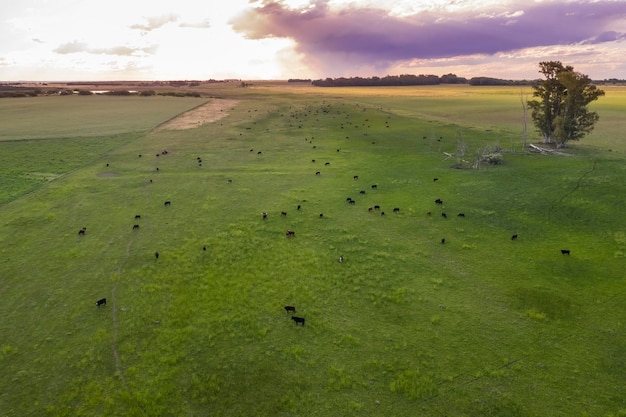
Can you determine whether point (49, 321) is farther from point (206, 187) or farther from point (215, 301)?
point (206, 187)

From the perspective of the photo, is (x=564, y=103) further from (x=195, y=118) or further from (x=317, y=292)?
(x=195, y=118)

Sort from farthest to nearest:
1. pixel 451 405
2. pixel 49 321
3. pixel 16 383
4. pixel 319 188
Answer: pixel 319 188, pixel 49 321, pixel 16 383, pixel 451 405

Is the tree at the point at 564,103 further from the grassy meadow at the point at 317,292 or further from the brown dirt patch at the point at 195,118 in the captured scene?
the brown dirt patch at the point at 195,118

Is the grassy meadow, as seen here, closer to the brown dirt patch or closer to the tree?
the tree

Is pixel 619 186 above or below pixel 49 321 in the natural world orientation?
above

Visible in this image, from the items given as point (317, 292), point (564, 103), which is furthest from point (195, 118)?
point (317, 292)

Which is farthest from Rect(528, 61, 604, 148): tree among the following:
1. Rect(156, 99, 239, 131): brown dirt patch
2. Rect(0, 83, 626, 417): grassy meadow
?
Rect(156, 99, 239, 131): brown dirt patch

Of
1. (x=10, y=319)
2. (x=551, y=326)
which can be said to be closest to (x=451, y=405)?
(x=551, y=326)
